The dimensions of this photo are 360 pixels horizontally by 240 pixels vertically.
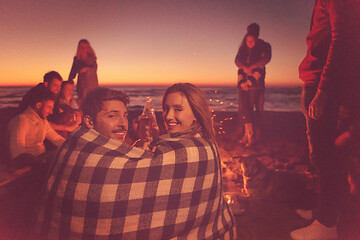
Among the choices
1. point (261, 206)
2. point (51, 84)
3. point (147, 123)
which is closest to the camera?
point (147, 123)

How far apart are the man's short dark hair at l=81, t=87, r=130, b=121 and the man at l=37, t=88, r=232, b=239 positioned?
0.22 m

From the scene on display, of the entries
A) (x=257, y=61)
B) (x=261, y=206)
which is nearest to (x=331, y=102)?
(x=261, y=206)

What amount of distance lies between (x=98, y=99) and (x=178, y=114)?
1.83ft

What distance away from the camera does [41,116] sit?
8.27 feet

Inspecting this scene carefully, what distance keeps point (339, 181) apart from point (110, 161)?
1.69 metres

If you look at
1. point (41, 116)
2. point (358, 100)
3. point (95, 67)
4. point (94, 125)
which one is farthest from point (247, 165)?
point (95, 67)

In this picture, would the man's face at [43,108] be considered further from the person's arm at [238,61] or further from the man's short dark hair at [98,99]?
the person's arm at [238,61]

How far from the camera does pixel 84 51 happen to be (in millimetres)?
3422

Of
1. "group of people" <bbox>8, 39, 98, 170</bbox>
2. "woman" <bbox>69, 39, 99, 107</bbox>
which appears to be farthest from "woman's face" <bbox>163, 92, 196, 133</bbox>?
"woman" <bbox>69, 39, 99, 107</bbox>

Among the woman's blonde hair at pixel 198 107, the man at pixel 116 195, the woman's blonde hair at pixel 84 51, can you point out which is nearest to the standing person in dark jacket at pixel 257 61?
the woman's blonde hair at pixel 84 51

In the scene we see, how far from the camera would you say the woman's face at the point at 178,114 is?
1.42 metres

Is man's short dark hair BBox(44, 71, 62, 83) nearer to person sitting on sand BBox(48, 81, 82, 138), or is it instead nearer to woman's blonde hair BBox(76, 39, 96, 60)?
person sitting on sand BBox(48, 81, 82, 138)

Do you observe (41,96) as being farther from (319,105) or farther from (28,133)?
(319,105)

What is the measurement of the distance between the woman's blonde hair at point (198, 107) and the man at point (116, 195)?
267mm
